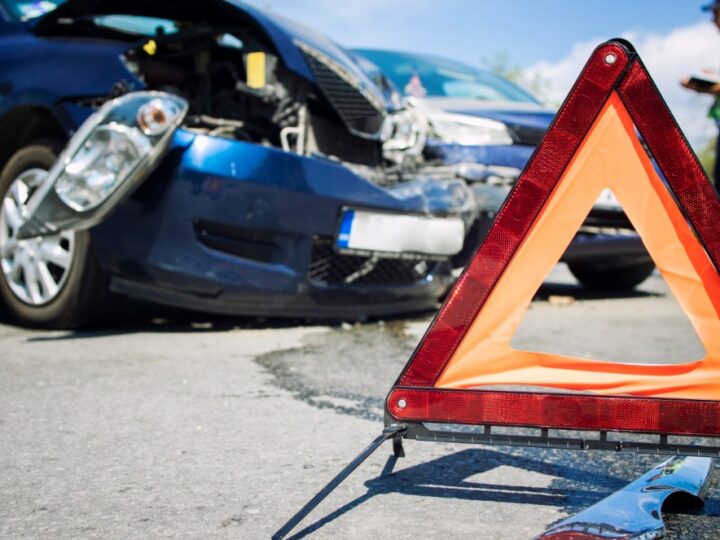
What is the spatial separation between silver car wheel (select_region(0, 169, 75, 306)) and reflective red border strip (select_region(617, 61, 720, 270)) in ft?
9.05

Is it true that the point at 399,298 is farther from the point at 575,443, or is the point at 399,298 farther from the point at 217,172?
the point at 575,443

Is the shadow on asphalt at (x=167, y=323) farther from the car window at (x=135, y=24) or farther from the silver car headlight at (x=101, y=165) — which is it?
the car window at (x=135, y=24)

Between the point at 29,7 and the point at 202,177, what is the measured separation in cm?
160

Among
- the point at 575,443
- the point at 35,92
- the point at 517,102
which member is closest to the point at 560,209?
the point at 575,443

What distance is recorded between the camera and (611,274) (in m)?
7.04

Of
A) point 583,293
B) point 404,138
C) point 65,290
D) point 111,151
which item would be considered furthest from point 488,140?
point 65,290

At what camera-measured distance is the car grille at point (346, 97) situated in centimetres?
444

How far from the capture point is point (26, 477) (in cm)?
217

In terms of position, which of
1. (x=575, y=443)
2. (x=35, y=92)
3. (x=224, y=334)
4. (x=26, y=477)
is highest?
(x=35, y=92)

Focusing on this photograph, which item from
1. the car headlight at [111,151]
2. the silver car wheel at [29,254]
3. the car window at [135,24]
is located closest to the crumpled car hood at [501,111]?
the car window at [135,24]

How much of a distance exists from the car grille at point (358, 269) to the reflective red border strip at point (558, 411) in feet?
7.05

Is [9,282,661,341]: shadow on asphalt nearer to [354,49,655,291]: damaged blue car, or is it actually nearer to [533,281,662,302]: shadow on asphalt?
[354,49,655,291]: damaged blue car

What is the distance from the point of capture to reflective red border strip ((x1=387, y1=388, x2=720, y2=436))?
1860 millimetres

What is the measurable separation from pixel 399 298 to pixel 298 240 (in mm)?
761
